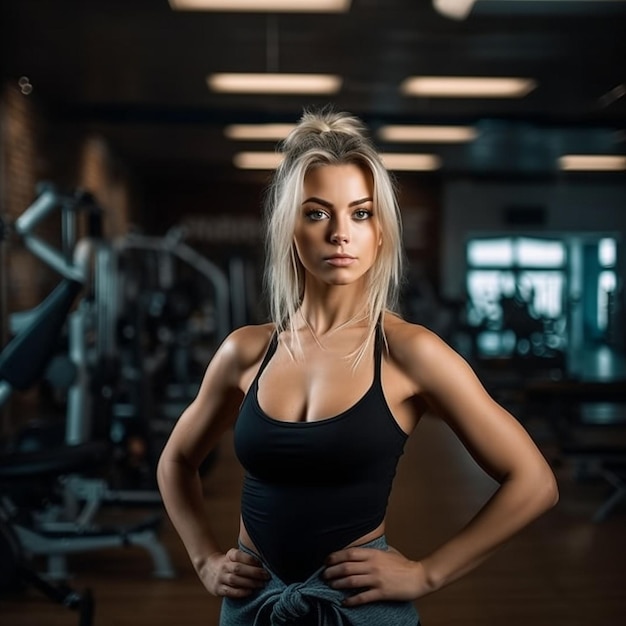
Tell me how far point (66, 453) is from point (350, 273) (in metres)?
2.15

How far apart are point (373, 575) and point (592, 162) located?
9.12 feet

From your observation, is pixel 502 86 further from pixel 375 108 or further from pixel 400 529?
pixel 400 529

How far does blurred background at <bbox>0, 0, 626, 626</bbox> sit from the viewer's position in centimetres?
305

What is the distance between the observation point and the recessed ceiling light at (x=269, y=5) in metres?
3.74

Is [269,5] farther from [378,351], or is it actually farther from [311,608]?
[311,608]

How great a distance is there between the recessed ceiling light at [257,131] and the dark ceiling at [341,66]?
0.04m

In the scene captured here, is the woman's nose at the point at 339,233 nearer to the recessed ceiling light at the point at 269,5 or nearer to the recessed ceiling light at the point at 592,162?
the recessed ceiling light at the point at 592,162

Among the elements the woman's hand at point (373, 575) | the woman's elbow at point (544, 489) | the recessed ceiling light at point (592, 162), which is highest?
the recessed ceiling light at point (592, 162)

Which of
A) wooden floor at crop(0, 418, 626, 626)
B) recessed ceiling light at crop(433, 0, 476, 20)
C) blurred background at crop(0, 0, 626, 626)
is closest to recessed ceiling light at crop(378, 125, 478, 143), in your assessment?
blurred background at crop(0, 0, 626, 626)

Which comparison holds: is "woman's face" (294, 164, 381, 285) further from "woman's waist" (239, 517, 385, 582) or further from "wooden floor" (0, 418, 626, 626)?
"wooden floor" (0, 418, 626, 626)

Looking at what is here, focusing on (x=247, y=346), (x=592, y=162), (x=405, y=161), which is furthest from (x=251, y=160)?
(x=247, y=346)

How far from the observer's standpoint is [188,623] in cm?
271

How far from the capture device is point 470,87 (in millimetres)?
3973

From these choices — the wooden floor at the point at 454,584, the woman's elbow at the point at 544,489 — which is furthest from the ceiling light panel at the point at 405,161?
the woman's elbow at the point at 544,489
